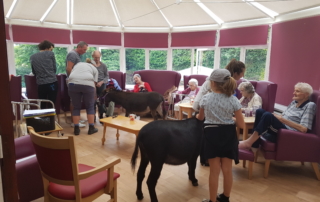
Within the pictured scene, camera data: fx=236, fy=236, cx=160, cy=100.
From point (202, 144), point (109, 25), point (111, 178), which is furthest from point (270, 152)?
point (109, 25)

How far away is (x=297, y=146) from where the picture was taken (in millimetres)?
2676

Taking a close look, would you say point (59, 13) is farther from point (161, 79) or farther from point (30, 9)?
point (161, 79)

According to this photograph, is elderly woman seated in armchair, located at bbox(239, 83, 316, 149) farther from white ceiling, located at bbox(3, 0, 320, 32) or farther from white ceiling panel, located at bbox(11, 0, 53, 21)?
white ceiling panel, located at bbox(11, 0, 53, 21)

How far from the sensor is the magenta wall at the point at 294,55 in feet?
12.3

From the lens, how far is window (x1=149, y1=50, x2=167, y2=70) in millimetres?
7062

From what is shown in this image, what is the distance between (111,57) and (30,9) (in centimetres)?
238

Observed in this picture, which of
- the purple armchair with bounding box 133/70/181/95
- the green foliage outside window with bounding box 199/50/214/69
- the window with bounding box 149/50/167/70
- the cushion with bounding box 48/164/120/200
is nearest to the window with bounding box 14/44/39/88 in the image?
the purple armchair with bounding box 133/70/181/95

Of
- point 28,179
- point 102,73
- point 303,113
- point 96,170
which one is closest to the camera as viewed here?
point 96,170

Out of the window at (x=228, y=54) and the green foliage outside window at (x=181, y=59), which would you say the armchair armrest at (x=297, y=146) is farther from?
the green foliage outside window at (x=181, y=59)

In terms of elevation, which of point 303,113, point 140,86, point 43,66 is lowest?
point 303,113

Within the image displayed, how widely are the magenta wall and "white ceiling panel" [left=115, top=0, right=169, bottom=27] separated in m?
2.79

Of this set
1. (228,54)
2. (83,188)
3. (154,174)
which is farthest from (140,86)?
(83,188)

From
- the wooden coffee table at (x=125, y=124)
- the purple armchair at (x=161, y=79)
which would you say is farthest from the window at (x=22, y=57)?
the wooden coffee table at (x=125, y=124)

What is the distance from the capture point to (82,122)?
489 cm
